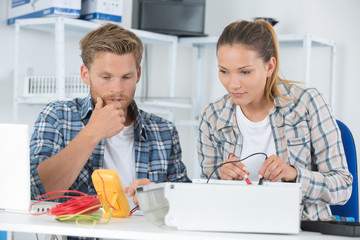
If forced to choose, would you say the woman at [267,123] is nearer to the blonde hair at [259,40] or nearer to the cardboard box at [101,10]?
the blonde hair at [259,40]

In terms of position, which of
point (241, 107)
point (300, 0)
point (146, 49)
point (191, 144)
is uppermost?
point (300, 0)

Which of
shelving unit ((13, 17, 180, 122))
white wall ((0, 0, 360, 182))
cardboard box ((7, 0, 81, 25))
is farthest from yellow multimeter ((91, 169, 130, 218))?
white wall ((0, 0, 360, 182))

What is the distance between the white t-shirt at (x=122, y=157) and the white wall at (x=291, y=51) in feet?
4.36

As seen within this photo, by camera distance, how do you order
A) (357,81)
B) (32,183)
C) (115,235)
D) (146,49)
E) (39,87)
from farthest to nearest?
(146,49) → (357,81) → (39,87) → (32,183) → (115,235)

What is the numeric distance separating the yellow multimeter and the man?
0.27 m

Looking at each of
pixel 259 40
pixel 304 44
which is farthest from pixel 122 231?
pixel 304 44

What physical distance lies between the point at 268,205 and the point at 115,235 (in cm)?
29

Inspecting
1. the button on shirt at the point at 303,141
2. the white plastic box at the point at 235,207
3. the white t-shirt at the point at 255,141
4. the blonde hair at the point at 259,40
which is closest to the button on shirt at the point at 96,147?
the button on shirt at the point at 303,141

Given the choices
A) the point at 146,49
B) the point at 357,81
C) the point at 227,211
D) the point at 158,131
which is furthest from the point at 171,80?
the point at 227,211

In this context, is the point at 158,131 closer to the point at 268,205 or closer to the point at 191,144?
the point at 268,205

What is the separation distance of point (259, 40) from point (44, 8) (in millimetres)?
1366

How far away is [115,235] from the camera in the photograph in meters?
0.98

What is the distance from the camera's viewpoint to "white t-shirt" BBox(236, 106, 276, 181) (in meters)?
1.73

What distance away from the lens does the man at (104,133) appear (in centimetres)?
148
